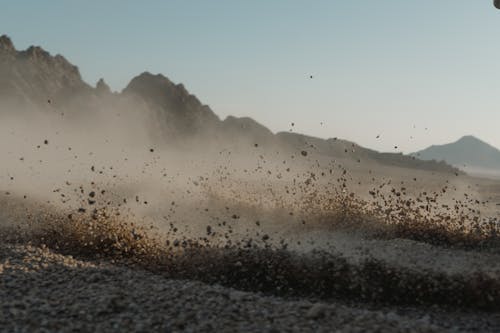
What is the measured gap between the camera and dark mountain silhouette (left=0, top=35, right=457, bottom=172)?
142ft

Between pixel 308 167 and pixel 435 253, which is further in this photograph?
Result: pixel 308 167

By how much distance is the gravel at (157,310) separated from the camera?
25.6 feet

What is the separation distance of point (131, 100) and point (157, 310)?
143 feet

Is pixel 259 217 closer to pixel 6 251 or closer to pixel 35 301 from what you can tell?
pixel 6 251

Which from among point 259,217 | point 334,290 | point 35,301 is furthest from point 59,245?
point 259,217

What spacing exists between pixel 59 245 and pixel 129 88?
1614 inches

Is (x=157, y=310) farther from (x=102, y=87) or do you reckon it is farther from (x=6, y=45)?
(x=102, y=87)

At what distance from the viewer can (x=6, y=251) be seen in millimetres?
11734

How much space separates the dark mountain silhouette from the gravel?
1176 inches

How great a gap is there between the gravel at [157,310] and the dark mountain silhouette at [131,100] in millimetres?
29860

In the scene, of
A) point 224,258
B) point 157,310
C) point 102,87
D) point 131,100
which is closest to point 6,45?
point 102,87

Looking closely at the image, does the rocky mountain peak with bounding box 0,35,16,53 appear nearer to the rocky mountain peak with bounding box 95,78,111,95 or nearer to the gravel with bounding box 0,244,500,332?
the rocky mountain peak with bounding box 95,78,111,95

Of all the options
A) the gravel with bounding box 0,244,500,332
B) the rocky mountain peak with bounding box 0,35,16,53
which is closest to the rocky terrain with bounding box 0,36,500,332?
the gravel with bounding box 0,244,500,332

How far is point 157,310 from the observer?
27.6 feet
